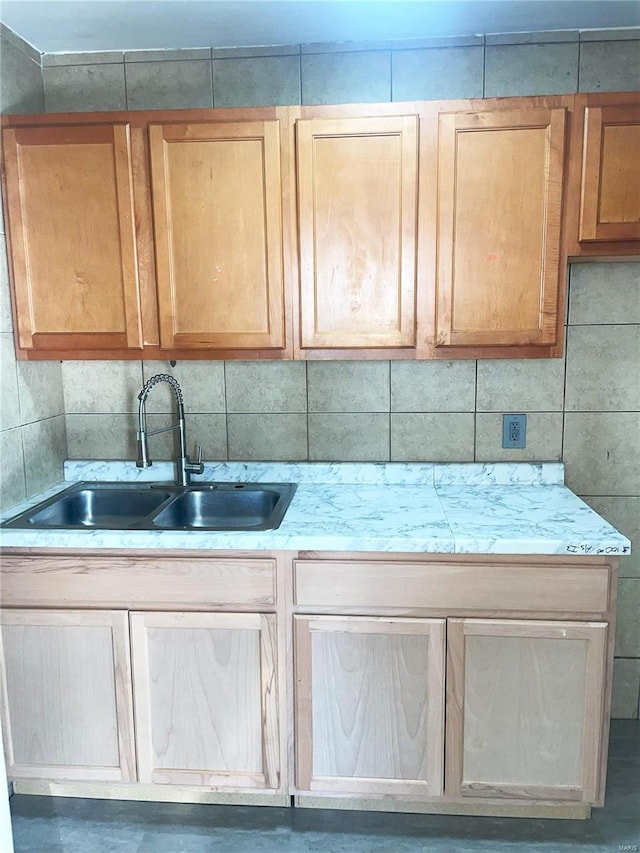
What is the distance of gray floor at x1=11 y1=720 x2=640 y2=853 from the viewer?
1704 millimetres

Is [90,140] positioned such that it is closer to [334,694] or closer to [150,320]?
[150,320]

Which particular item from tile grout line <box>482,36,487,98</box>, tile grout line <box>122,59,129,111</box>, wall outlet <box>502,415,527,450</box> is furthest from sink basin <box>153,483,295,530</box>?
tile grout line <box>482,36,487,98</box>

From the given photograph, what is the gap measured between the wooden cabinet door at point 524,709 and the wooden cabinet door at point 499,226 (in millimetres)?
832

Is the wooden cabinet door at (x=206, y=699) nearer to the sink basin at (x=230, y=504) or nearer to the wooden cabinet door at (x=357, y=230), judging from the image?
the sink basin at (x=230, y=504)

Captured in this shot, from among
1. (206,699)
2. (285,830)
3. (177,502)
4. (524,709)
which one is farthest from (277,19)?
(285,830)

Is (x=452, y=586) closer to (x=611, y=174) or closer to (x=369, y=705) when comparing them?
(x=369, y=705)

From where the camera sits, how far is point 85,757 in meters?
1.77

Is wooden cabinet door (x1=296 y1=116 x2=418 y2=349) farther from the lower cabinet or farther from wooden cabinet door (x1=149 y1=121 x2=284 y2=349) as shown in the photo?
the lower cabinet

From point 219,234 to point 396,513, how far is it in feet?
3.25

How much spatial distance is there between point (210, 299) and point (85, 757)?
1.41 metres

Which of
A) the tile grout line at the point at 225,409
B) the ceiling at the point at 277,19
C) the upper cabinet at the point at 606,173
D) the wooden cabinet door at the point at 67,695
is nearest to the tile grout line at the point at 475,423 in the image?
the upper cabinet at the point at 606,173

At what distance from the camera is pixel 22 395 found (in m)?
2.00

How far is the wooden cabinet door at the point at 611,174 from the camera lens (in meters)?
1.68

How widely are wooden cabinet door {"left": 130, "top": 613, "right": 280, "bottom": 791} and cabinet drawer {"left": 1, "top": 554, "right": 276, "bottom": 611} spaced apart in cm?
5
